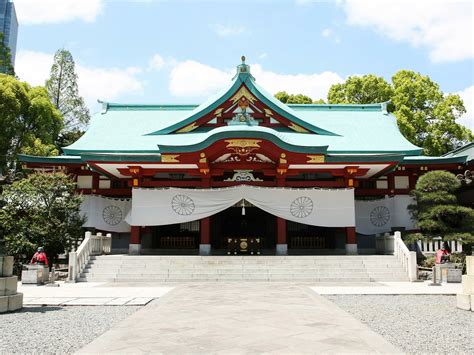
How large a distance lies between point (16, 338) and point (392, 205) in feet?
56.9

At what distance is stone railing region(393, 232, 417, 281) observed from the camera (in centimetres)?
1485

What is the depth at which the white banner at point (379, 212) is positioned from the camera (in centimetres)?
2006

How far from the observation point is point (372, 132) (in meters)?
21.8

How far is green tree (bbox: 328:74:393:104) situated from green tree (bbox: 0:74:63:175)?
2196cm

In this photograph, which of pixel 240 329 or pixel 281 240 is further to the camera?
pixel 281 240

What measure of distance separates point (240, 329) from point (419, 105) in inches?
1210

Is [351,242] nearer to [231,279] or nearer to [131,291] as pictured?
[231,279]

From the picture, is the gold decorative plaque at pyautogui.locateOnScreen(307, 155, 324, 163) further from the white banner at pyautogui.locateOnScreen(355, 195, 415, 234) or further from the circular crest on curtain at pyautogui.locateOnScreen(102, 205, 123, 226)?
the circular crest on curtain at pyautogui.locateOnScreen(102, 205, 123, 226)

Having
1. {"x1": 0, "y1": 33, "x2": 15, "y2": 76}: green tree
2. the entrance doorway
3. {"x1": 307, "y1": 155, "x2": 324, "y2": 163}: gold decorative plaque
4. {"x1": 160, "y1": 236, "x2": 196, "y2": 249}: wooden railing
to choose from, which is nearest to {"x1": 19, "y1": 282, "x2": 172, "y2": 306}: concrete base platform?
{"x1": 160, "y1": 236, "x2": 196, "y2": 249}: wooden railing

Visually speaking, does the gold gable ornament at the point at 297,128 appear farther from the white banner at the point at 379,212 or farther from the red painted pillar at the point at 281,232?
the red painted pillar at the point at 281,232

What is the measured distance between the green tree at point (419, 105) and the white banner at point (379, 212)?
12.7m

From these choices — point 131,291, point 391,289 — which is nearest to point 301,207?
point 391,289

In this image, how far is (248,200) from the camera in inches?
705

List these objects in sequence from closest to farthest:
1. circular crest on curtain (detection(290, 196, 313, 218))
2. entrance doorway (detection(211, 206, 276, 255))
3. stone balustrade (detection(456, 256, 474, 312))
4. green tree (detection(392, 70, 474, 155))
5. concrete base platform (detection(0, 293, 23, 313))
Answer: concrete base platform (detection(0, 293, 23, 313))
stone balustrade (detection(456, 256, 474, 312))
circular crest on curtain (detection(290, 196, 313, 218))
entrance doorway (detection(211, 206, 276, 255))
green tree (detection(392, 70, 474, 155))
